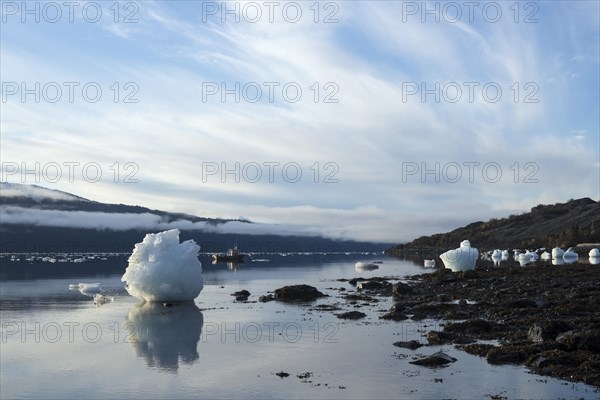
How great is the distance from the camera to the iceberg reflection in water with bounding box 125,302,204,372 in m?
18.3

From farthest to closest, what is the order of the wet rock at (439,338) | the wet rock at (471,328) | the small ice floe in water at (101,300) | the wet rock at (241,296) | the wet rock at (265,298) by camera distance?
the wet rock at (241,296) < the wet rock at (265,298) < the small ice floe in water at (101,300) < the wet rock at (471,328) < the wet rock at (439,338)

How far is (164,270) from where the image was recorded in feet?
102

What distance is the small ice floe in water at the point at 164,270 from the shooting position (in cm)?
3134

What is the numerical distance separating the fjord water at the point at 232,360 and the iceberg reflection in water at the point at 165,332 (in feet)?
0.13

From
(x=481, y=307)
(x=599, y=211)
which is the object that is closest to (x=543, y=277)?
(x=481, y=307)

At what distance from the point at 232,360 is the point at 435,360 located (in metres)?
5.79

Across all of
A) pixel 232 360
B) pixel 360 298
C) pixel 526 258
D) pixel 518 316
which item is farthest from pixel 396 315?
pixel 526 258

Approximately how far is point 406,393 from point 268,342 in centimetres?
799

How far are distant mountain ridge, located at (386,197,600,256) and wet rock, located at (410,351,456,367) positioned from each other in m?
116

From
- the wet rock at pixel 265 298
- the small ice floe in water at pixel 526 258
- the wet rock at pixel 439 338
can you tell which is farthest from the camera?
the small ice floe in water at pixel 526 258

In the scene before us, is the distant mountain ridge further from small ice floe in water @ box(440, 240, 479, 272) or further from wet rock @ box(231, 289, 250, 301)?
wet rock @ box(231, 289, 250, 301)

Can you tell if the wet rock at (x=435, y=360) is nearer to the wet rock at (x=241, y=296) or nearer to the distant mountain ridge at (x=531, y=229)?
the wet rock at (x=241, y=296)

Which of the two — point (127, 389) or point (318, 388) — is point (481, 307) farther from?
point (127, 389)

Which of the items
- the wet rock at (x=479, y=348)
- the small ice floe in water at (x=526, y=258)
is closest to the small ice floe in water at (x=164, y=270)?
the wet rock at (x=479, y=348)
